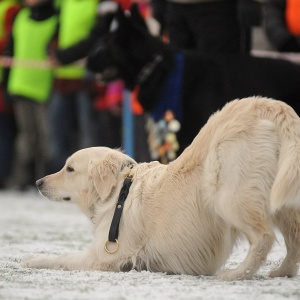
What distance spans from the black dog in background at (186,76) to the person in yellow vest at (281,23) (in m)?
0.24

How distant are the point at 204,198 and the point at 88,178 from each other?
0.69 metres

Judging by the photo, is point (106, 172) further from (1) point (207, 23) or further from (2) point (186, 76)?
(1) point (207, 23)

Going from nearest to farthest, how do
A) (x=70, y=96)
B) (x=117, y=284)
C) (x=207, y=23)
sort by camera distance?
(x=117, y=284), (x=207, y=23), (x=70, y=96)

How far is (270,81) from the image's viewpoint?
8398 mm

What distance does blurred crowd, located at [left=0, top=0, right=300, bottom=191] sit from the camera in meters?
8.62

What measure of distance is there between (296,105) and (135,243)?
13.2 feet

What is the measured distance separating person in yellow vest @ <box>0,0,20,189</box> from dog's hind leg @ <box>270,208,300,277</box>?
23.6 feet

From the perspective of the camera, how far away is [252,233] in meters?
4.48

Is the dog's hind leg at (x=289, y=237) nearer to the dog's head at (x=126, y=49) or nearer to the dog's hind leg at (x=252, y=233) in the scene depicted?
the dog's hind leg at (x=252, y=233)

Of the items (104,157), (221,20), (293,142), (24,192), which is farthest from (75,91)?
(293,142)

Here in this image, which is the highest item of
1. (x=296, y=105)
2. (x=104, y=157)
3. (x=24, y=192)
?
(x=104, y=157)

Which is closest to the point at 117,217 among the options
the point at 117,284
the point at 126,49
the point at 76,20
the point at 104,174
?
the point at 104,174

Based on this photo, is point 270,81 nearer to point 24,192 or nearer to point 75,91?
point 75,91

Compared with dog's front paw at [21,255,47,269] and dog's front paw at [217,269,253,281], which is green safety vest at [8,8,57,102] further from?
dog's front paw at [217,269,253,281]
